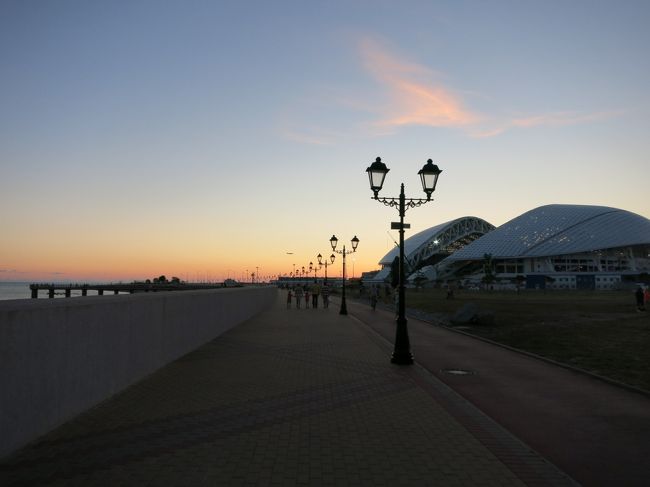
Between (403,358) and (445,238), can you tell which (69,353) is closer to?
(403,358)

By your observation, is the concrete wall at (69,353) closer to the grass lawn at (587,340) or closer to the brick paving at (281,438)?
the brick paving at (281,438)

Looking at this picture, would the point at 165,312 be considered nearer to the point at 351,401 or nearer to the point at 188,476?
the point at 351,401

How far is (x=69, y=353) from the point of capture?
682 centimetres

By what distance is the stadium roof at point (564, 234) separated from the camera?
112688 mm

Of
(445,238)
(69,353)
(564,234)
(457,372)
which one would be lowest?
(457,372)

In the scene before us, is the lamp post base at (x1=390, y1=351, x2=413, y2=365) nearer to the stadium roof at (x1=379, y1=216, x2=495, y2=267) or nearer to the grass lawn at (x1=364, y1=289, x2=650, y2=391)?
the grass lawn at (x1=364, y1=289, x2=650, y2=391)

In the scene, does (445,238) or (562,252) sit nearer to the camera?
(562,252)

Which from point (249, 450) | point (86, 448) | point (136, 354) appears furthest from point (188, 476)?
point (136, 354)

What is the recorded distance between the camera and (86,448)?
5641 millimetres

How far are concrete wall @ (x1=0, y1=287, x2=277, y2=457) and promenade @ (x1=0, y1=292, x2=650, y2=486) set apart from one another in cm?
29

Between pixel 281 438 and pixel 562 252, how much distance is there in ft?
390

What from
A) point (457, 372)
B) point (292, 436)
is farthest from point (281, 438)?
point (457, 372)

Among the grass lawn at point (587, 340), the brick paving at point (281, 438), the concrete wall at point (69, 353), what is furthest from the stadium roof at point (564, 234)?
the concrete wall at point (69, 353)

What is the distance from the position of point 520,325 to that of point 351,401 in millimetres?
16008
